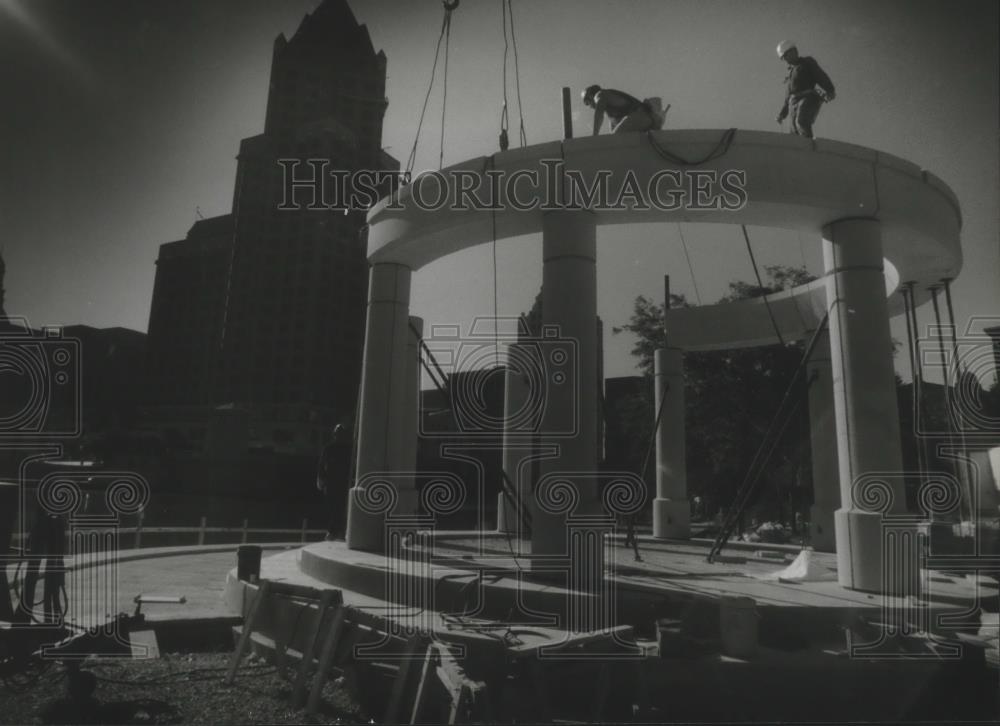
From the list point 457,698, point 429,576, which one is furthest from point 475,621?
point 457,698

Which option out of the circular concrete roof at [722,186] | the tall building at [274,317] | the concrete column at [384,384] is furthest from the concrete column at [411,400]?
the tall building at [274,317]

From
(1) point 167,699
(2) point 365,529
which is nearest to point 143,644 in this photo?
(1) point 167,699

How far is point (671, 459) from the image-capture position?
1385 centimetres

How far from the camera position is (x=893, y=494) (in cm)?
700

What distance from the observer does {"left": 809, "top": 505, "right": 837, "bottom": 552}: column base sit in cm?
1142

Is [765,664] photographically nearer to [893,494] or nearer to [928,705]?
[928,705]

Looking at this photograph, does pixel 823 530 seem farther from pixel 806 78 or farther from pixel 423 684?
pixel 423 684

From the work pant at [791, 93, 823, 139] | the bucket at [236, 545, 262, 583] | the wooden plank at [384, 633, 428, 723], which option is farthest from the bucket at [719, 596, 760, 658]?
the work pant at [791, 93, 823, 139]

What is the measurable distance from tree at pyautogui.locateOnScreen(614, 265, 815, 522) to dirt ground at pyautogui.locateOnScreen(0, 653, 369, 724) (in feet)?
64.4

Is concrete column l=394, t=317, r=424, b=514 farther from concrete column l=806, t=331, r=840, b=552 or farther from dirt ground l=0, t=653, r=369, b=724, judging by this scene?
concrete column l=806, t=331, r=840, b=552

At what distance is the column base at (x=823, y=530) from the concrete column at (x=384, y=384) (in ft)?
23.5

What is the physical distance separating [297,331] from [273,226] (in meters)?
9.81

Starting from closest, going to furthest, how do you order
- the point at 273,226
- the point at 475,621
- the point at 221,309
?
1. the point at 475,621
2. the point at 273,226
3. the point at 221,309

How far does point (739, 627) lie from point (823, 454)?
7.51 m
